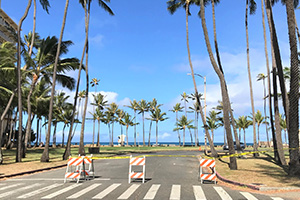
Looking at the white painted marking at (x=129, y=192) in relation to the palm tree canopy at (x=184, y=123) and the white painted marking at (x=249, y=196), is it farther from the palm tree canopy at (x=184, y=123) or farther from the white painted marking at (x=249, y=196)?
the palm tree canopy at (x=184, y=123)

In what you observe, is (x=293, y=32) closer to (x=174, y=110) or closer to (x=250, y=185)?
(x=250, y=185)

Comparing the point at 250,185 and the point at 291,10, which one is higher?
the point at 291,10

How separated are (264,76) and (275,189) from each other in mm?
54089

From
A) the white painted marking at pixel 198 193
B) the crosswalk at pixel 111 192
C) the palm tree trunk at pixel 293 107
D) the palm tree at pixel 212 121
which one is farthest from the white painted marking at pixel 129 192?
the palm tree at pixel 212 121

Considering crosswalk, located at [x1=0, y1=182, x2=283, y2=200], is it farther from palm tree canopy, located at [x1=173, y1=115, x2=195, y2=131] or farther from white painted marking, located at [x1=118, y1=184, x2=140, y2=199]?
palm tree canopy, located at [x1=173, y1=115, x2=195, y2=131]

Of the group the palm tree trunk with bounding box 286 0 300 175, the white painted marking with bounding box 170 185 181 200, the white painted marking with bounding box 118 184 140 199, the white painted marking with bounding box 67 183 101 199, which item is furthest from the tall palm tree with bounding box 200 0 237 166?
the white painted marking with bounding box 67 183 101 199

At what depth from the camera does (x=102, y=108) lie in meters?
80.1

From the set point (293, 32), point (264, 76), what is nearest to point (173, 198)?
point (293, 32)

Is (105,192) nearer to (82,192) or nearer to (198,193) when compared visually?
(82,192)

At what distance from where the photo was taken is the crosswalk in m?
7.71

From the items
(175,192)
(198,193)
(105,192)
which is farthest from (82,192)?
(198,193)

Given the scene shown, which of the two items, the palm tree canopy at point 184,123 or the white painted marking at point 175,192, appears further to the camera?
the palm tree canopy at point 184,123

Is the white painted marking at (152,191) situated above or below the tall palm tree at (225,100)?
below

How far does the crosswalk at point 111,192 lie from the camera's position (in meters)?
7.71
